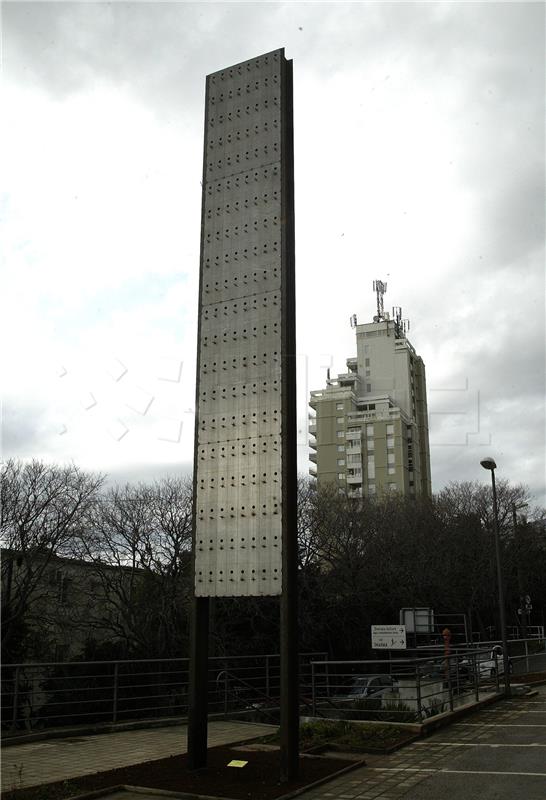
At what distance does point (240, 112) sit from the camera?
959cm

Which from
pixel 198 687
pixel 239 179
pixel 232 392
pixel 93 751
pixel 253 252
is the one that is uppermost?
pixel 239 179

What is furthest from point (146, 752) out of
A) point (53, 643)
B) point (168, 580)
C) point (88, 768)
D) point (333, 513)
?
point (333, 513)

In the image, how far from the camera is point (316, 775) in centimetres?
746

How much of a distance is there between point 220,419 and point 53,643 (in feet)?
64.3

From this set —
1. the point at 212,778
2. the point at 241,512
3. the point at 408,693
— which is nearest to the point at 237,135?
the point at 241,512

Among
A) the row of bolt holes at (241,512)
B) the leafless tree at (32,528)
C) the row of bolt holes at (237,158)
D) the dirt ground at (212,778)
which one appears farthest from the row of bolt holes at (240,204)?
the leafless tree at (32,528)

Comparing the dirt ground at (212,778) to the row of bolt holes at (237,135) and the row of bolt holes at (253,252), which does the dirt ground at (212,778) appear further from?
the row of bolt holes at (237,135)

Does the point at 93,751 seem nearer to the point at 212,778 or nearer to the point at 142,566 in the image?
the point at 212,778

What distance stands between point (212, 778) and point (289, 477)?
3327mm

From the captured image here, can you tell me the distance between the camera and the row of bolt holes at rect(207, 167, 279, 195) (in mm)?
9156

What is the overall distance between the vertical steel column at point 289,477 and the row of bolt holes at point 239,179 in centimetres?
24

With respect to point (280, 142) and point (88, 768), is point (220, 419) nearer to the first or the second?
point (280, 142)

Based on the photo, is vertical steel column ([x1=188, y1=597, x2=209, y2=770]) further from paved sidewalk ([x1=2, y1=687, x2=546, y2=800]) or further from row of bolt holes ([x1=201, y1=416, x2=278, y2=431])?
row of bolt holes ([x1=201, y1=416, x2=278, y2=431])

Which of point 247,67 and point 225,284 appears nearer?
point 225,284
